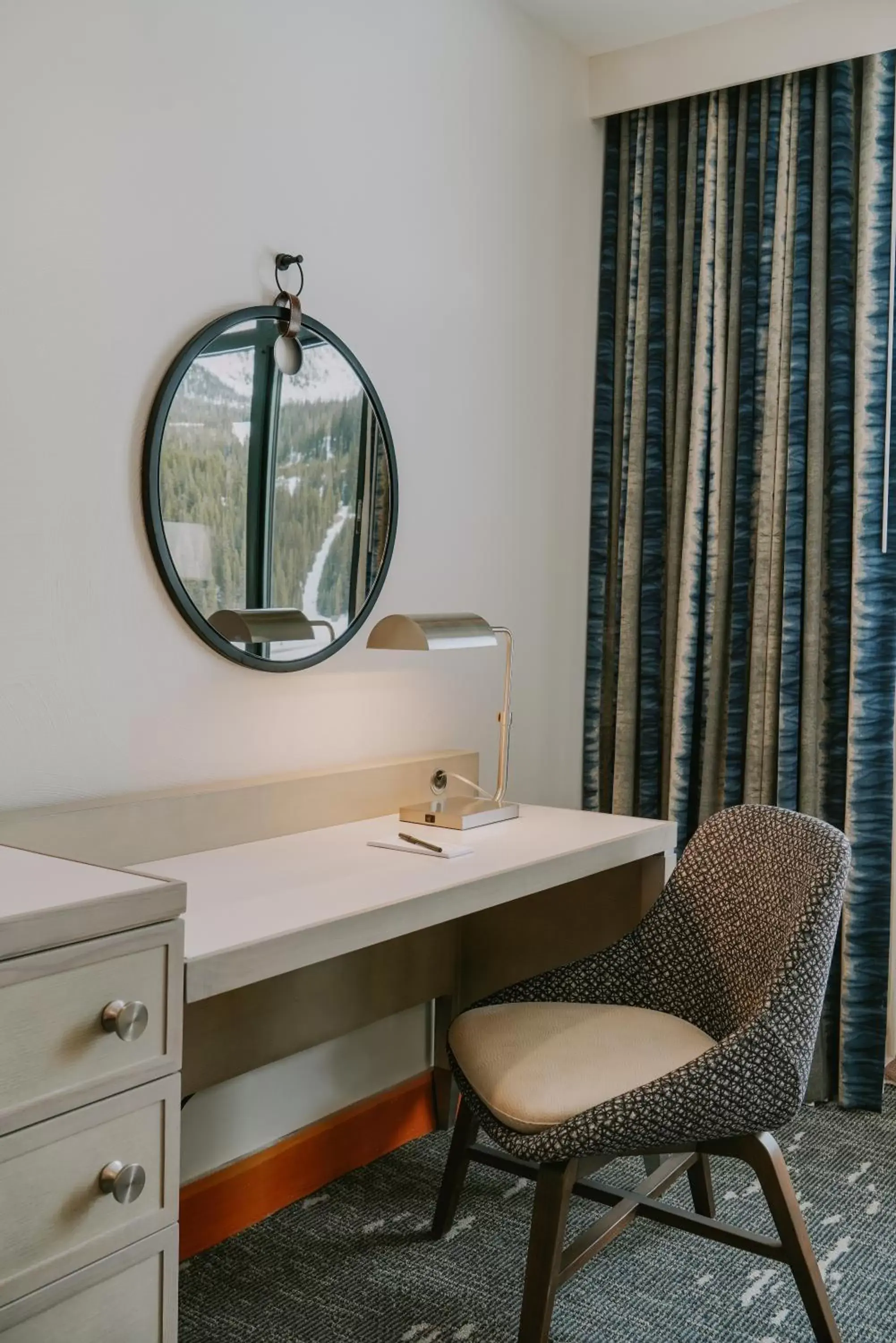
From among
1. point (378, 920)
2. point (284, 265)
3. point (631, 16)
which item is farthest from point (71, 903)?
point (631, 16)

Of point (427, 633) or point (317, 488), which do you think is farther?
point (317, 488)

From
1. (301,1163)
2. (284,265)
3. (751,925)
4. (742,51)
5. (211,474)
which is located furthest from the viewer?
(742,51)

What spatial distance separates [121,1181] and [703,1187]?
1248mm

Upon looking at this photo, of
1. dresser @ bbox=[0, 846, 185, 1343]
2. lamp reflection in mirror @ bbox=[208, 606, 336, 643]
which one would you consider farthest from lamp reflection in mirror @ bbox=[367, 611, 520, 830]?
dresser @ bbox=[0, 846, 185, 1343]

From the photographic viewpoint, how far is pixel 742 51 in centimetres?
288

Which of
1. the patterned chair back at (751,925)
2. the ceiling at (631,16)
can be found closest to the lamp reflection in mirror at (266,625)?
the patterned chair back at (751,925)

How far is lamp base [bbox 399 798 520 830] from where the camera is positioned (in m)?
2.32

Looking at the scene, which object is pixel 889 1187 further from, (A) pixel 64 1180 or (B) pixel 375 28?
(B) pixel 375 28

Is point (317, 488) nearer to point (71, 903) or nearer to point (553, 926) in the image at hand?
point (553, 926)

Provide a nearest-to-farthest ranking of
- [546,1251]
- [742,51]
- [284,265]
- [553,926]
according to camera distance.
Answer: [546,1251] < [284,265] < [553,926] < [742,51]

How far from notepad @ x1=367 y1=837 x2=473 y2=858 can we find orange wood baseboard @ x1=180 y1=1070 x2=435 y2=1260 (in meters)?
0.64

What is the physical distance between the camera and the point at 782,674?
9.39 feet

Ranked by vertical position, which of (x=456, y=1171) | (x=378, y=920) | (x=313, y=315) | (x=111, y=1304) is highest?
(x=313, y=315)

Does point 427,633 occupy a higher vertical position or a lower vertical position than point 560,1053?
higher
